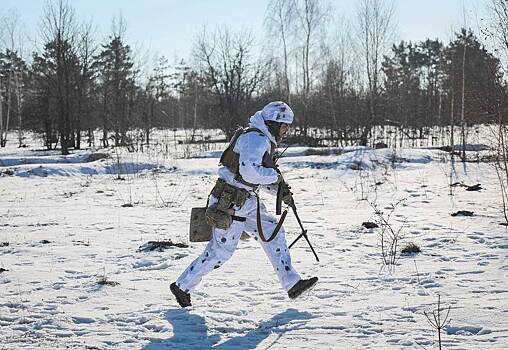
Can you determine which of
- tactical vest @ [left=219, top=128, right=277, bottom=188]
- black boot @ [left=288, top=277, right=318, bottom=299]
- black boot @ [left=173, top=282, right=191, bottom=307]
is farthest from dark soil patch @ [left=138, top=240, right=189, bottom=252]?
black boot @ [left=288, top=277, right=318, bottom=299]

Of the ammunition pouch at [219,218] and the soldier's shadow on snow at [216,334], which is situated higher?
the ammunition pouch at [219,218]

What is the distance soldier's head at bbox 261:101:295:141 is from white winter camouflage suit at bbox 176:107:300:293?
55mm

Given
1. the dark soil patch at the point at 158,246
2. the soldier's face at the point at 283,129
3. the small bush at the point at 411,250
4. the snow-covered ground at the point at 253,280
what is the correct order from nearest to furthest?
the snow-covered ground at the point at 253,280, the soldier's face at the point at 283,129, the small bush at the point at 411,250, the dark soil patch at the point at 158,246

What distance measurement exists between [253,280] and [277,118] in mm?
1907

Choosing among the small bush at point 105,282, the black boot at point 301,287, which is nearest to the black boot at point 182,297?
the black boot at point 301,287

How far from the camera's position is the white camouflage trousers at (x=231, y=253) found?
15.1 feet

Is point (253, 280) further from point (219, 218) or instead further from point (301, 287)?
point (219, 218)

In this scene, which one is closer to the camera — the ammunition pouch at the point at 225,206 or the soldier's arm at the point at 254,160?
the soldier's arm at the point at 254,160

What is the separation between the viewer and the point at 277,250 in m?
4.67

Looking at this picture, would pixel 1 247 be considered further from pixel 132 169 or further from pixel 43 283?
pixel 132 169

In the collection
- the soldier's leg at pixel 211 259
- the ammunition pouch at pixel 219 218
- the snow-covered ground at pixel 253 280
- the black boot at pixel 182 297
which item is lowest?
the snow-covered ground at pixel 253 280

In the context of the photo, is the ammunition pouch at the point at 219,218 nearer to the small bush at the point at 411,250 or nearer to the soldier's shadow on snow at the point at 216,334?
the soldier's shadow on snow at the point at 216,334

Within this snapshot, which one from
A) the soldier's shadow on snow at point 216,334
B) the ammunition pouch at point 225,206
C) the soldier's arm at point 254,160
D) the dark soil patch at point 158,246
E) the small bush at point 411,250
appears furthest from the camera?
the dark soil patch at point 158,246

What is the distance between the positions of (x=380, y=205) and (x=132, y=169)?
10623 mm
